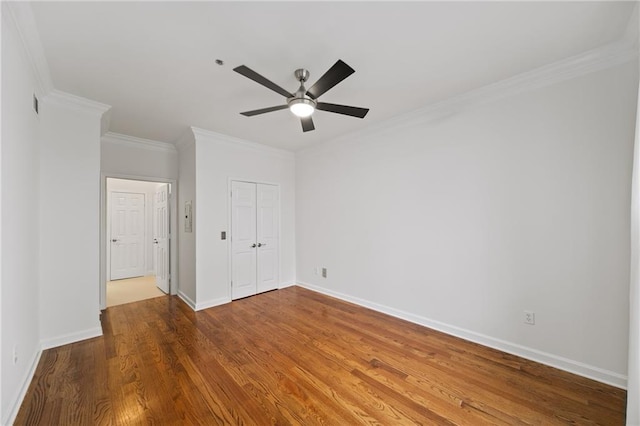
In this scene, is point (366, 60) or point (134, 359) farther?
point (134, 359)

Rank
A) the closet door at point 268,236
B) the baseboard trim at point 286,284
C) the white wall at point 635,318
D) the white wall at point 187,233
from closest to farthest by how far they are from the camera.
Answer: the white wall at point 635,318 → the white wall at point 187,233 → the closet door at point 268,236 → the baseboard trim at point 286,284

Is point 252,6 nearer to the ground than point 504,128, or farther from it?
farther from it

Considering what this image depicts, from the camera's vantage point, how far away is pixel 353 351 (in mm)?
2684

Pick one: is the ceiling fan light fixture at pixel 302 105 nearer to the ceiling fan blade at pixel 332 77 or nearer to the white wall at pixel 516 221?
the ceiling fan blade at pixel 332 77

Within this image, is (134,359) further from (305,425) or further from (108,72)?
(108,72)

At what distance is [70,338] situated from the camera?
2887 mm

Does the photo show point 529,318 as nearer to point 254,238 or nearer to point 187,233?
point 254,238

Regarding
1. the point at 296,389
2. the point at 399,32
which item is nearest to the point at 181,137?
the point at 399,32

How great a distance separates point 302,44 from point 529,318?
3262 mm

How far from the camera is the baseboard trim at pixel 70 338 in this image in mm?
2744

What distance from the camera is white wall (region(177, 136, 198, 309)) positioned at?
4.00 meters

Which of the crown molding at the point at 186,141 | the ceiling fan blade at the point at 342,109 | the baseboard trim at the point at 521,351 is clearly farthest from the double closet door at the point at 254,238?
the ceiling fan blade at the point at 342,109

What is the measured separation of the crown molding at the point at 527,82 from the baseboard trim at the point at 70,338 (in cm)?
443

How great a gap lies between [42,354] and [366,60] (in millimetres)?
4300
